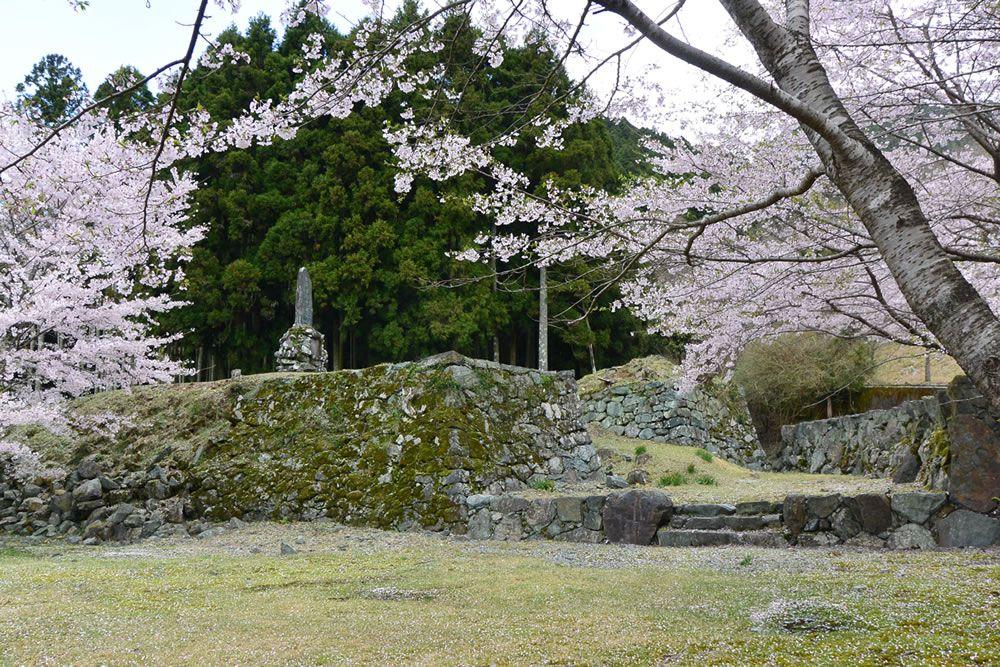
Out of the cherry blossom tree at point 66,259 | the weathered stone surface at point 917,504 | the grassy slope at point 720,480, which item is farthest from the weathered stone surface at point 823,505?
the cherry blossom tree at point 66,259

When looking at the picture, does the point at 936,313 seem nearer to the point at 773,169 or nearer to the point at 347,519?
the point at 773,169

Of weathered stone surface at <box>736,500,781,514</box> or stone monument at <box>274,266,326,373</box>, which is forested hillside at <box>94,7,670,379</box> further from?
weathered stone surface at <box>736,500,781,514</box>

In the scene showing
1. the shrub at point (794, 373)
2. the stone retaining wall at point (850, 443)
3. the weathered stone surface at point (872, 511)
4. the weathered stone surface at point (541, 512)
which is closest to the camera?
the weathered stone surface at point (872, 511)

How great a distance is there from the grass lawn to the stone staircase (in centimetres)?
32

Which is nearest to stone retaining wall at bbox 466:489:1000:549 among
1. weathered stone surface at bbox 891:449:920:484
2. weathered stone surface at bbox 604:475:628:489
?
weathered stone surface at bbox 604:475:628:489

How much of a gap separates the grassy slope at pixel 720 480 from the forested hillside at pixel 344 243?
4571 millimetres

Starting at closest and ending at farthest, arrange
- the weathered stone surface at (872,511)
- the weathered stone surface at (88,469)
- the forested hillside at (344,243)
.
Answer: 1. the weathered stone surface at (872,511)
2. the weathered stone surface at (88,469)
3. the forested hillside at (344,243)

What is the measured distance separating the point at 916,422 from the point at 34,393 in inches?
443

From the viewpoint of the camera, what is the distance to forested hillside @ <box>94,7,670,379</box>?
57.9ft

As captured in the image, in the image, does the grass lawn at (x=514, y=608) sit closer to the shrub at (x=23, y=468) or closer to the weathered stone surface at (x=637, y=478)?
the weathered stone surface at (x=637, y=478)

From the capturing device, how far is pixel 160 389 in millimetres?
11195

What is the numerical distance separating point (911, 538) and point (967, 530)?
426 millimetres

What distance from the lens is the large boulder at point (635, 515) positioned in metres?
6.97

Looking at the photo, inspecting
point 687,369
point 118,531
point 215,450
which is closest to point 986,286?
point 687,369
